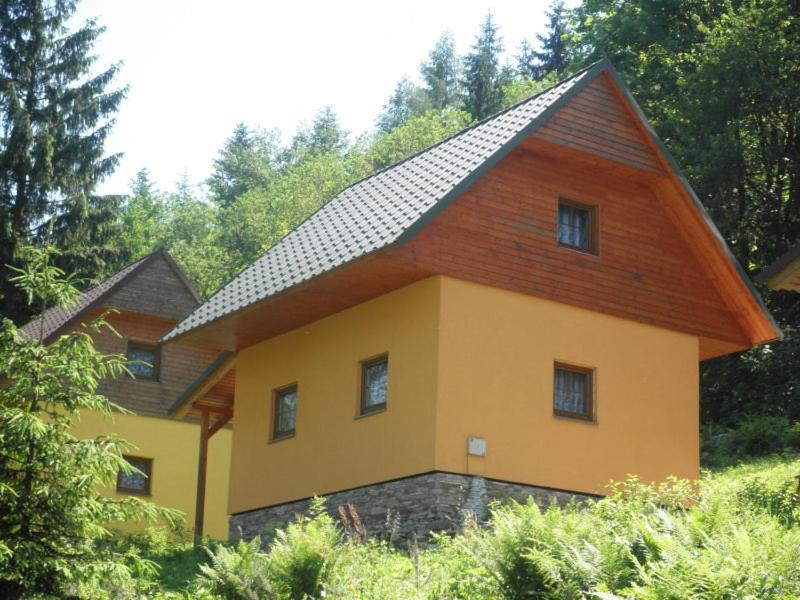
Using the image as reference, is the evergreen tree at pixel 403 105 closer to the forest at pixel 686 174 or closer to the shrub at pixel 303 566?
the forest at pixel 686 174

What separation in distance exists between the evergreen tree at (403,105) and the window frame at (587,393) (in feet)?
183

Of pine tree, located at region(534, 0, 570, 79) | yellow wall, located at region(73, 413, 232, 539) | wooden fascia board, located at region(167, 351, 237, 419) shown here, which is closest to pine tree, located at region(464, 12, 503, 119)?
pine tree, located at region(534, 0, 570, 79)

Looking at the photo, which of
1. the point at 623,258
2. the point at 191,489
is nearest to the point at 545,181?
the point at 623,258

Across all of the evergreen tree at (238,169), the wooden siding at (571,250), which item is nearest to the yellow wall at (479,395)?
the wooden siding at (571,250)

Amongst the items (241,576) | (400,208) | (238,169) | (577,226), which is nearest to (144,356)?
(400,208)

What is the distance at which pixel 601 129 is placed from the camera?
63.7ft

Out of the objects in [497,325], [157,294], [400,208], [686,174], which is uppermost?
[686,174]

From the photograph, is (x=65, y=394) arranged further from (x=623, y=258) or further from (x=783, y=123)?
(x=783, y=123)

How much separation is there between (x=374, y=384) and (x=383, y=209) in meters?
2.74

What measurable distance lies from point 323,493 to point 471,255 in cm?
449

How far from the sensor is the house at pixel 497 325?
58.8 ft

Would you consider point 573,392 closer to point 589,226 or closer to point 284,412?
point 589,226

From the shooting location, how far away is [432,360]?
1788 cm

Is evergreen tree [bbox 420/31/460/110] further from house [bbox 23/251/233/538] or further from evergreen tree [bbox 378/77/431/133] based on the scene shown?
house [bbox 23/251/233/538]
